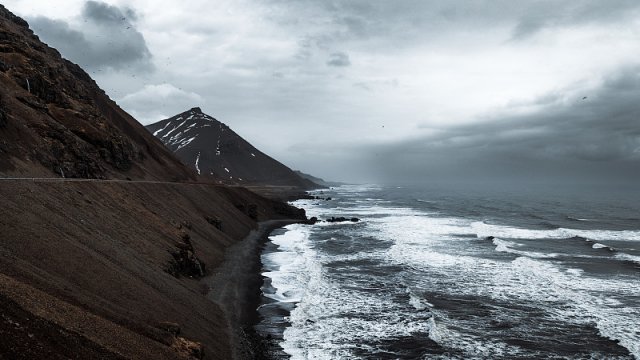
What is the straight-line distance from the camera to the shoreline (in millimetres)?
25078

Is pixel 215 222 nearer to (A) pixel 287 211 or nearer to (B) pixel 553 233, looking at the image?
(A) pixel 287 211

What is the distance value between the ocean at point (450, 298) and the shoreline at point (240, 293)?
3.53ft

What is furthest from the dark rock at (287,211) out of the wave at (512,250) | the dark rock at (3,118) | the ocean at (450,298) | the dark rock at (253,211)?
the dark rock at (3,118)

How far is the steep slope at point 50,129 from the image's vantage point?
4356cm

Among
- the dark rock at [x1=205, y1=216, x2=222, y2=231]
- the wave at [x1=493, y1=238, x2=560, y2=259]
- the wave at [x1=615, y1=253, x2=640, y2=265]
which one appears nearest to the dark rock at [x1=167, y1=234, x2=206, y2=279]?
the dark rock at [x1=205, y1=216, x2=222, y2=231]

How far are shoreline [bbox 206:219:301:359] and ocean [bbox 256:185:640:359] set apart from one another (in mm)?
1075

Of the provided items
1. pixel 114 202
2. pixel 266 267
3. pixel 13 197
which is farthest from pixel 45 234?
pixel 266 267

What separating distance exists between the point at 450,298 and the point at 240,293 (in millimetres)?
17289

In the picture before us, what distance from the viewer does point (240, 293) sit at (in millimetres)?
34875

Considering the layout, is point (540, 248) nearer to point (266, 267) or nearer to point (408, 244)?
point (408, 244)

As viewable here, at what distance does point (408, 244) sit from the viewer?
2479 inches

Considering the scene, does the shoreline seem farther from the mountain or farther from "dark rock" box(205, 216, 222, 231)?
"dark rock" box(205, 216, 222, 231)

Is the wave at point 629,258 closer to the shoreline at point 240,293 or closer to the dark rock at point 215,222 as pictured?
the shoreline at point 240,293

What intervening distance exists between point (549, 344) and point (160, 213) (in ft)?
122
